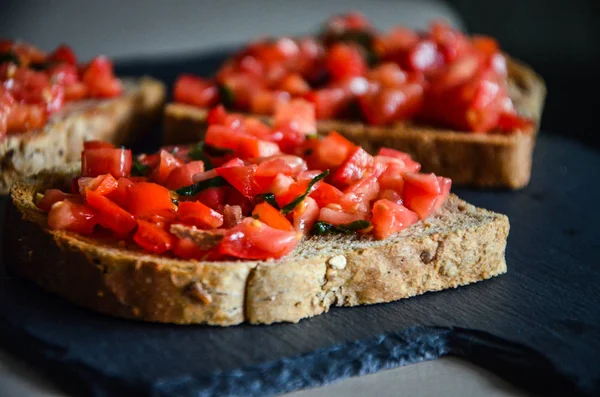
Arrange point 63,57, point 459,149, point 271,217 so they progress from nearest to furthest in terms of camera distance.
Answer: point 271,217 < point 459,149 < point 63,57

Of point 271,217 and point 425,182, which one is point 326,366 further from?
point 425,182

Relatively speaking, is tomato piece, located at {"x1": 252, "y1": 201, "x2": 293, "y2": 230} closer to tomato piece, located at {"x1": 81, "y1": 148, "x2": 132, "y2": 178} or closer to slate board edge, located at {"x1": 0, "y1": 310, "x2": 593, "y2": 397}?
slate board edge, located at {"x1": 0, "y1": 310, "x2": 593, "y2": 397}

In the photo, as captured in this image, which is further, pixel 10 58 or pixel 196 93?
pixel 196 93

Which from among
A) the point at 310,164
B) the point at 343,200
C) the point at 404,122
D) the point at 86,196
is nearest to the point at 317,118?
the point at 404,122

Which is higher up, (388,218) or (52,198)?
(52,198)

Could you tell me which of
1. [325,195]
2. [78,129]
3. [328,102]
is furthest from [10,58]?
[325,195]

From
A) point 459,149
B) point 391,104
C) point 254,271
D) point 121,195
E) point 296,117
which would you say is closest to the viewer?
point 254,271
